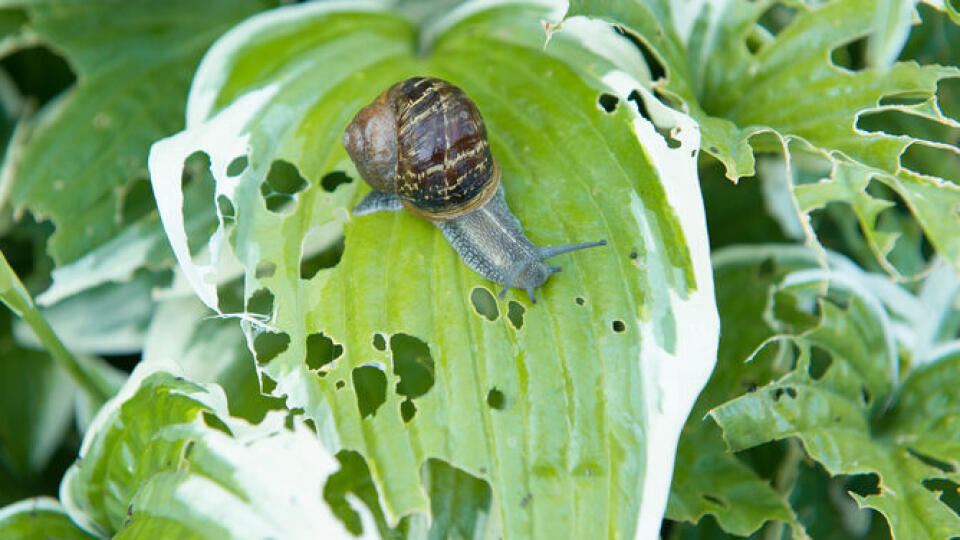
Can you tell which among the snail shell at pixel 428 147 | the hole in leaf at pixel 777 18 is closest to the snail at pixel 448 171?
the snail shell at pixel 428 147

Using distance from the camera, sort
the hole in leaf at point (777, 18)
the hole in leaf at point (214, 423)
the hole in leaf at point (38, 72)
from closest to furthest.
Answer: the hole in leaf at point (214, 423) < the hole in leaf at point (777, 18) < the hole in leaf at point (38, 72)

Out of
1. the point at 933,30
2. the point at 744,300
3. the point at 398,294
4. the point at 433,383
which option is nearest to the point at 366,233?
the point at 398,294

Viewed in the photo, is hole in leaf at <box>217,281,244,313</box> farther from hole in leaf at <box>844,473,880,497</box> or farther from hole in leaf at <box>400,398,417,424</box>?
hole in leaf at <box>844,473,880,497</box>

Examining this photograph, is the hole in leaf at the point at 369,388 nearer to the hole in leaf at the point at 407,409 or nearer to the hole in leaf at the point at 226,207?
the hole in leaf at the point at 407,409

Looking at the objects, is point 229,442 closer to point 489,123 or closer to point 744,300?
point 489,123

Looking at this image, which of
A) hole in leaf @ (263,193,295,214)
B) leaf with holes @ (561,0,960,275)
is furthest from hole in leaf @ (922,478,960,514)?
hole in leaf @ (263,193,295,214)

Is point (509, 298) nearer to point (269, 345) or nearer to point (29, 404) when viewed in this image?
point (269, 345)
